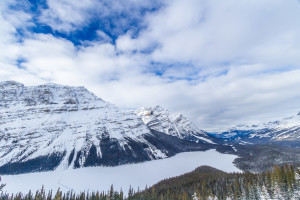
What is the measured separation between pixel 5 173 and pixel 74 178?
92.2 metres

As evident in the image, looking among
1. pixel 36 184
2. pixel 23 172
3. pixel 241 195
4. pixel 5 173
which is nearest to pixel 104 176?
pixel 36 184

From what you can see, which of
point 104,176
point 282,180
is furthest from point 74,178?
point 282,180

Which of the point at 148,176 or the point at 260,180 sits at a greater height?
the point at 260,180

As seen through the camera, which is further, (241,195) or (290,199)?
(241,195)

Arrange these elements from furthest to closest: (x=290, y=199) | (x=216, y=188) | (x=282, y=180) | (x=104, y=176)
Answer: (x=104, y=176) < (x=216, y=188) < (x=282, y=180) < (x=290, y=199)

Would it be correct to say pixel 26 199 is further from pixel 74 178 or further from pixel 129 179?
pixel 129 179

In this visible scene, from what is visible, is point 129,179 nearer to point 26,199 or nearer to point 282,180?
point 26,199

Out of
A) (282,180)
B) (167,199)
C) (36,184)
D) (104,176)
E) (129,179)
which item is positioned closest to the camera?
(282,180)

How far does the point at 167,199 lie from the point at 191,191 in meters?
22.4

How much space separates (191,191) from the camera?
376 feet

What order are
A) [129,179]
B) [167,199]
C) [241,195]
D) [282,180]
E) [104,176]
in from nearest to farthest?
1. [282,180]
2. [241,195]
3. [167,199]
4. [129,179]
5. [104,176]

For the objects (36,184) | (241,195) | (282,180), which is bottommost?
(36,184)

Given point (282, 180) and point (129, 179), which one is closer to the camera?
Answer: point (282, 180)

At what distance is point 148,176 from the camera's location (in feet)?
604
